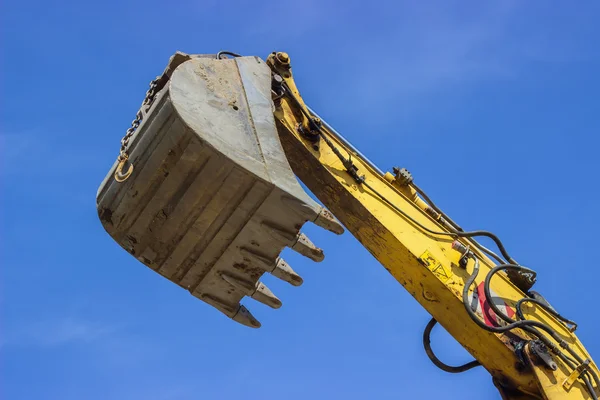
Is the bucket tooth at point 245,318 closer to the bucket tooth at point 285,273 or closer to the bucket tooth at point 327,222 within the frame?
the bucket tooth at point 285,273

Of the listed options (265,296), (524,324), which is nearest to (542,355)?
(524,324)

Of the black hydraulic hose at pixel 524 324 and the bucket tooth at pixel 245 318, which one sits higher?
the black hydraulic hose at pixel 524 324

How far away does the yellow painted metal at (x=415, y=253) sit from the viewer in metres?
→ 8.73

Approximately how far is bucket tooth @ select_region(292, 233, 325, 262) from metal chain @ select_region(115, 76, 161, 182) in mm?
1523

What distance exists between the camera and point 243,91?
344 inches

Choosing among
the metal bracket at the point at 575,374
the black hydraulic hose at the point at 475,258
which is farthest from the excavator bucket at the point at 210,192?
the metal bracket at the point at 575,374

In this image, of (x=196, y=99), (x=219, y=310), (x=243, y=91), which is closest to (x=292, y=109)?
(x=243, y=91)

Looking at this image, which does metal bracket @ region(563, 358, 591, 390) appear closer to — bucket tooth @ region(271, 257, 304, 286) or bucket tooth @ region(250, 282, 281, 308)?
bucket tooth @ region(271, 257, 304, 286)

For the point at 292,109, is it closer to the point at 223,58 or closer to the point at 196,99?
the point at 223,58

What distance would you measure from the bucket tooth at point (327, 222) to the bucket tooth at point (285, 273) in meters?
0.82

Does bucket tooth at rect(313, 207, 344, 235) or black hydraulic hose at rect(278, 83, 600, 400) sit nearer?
bucket tooth at rect(313, 207, 344, 235)

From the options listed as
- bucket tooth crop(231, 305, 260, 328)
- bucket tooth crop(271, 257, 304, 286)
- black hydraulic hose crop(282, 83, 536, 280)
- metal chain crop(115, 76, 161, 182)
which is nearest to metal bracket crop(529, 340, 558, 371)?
black hydraulic hose crop(282, 83, 536, 280)

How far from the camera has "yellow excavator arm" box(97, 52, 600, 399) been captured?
7.95 m

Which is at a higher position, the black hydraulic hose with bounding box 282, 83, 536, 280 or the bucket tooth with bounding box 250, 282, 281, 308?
the black hydraulic hose with bounding box 282, 83, 536, 280
